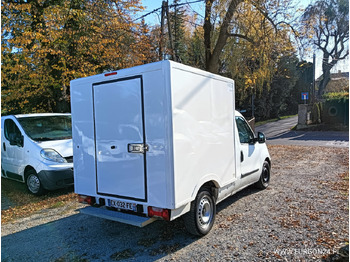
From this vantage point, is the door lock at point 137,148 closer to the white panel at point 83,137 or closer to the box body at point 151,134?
the box body at point 151,134

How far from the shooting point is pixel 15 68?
10.1 meters

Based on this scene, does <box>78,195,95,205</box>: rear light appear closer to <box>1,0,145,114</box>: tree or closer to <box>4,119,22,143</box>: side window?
<box>4,119,22,143</box>: side window

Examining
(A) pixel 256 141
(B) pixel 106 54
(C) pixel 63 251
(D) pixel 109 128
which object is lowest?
(C) pixel 63 251

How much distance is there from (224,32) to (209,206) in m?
8.47

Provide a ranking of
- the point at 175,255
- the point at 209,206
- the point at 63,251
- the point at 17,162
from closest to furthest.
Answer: the point at 175,255, the point at 63,251, the point at 209,206, the point at 17,162

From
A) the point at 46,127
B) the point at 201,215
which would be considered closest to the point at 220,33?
the point at 46,127

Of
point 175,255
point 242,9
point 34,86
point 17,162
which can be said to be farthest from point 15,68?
point 175,255

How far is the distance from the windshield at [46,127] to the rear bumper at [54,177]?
1.04 m

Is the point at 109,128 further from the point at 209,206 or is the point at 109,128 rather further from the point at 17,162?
the point at 17,162

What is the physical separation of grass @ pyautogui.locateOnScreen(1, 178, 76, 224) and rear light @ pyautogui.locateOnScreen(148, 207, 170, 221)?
3.16m

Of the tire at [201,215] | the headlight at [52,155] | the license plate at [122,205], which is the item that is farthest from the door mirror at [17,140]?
the tire at [201,215]

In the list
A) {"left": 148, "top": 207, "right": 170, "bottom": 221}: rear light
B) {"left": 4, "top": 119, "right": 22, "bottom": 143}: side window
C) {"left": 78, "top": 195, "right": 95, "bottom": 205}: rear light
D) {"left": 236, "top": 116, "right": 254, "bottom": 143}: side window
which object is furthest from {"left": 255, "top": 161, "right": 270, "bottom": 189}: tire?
{"left": 4, "top": 119, "right": 22, "bottom": 143}: side window

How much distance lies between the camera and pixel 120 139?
382 centimetres

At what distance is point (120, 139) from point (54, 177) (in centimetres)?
319
